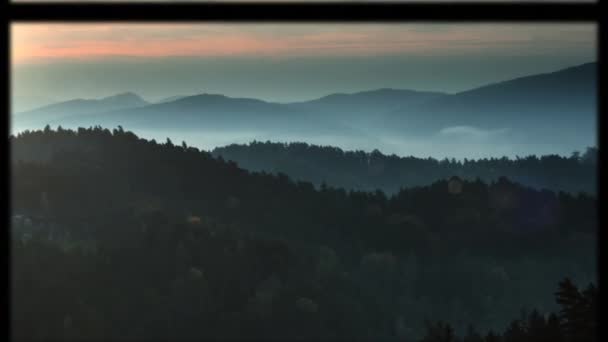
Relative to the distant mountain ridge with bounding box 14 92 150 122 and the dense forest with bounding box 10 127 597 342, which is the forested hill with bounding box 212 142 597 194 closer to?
the dense forest with bounding box 10 127 597 342

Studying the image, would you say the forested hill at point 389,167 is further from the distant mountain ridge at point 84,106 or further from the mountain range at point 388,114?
the distant mountain ridge at point 84,106

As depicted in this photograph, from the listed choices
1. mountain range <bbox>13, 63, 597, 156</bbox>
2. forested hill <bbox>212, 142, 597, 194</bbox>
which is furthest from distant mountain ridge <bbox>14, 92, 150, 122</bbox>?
forested hill <bbox>212, 142, 597, 194</bbox>

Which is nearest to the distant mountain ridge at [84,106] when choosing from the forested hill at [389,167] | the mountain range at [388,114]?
the mountain range at [388,114]

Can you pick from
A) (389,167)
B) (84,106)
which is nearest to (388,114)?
(389,167)

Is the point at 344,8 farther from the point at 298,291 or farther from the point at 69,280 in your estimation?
the point at 298,291

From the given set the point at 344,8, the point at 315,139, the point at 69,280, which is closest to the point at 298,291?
the point at 69,280

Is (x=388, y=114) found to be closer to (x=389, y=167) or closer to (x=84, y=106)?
(x=389, y=167)
